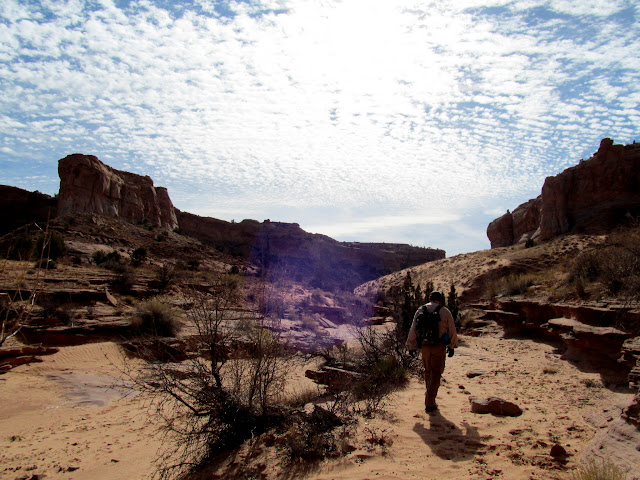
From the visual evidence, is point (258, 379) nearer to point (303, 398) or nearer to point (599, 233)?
point (303, 398)

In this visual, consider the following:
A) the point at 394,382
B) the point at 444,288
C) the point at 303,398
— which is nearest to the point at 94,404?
the point at 303,398

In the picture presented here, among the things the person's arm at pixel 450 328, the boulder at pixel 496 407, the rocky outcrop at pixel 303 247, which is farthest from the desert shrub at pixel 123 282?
the rocky outcrop at pixel 303 247

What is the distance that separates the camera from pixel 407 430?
503cm

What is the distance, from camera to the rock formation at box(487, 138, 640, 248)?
3328 cm

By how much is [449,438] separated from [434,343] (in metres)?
1.44

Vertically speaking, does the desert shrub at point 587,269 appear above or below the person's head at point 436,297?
above

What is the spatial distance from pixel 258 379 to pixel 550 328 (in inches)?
Result: 299

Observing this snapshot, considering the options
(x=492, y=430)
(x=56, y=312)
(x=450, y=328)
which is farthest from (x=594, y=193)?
(x=56, y=312)

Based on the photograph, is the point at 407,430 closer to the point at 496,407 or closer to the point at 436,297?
the point at 496,407

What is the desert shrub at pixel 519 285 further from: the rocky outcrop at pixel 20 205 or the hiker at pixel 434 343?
the rocky outcrop at pixel 20 205

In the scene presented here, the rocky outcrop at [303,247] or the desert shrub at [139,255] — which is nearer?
the desert shrub at [139,255]

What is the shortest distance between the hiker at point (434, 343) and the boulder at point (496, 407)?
0.57 metres

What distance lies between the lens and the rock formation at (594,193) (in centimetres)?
3328

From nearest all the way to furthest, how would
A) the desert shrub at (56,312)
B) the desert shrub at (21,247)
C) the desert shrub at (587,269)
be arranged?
1. the desert shrub at (21,247)
2. the desert shrub at (587,269)
3. the desert shrub at (56,312)
